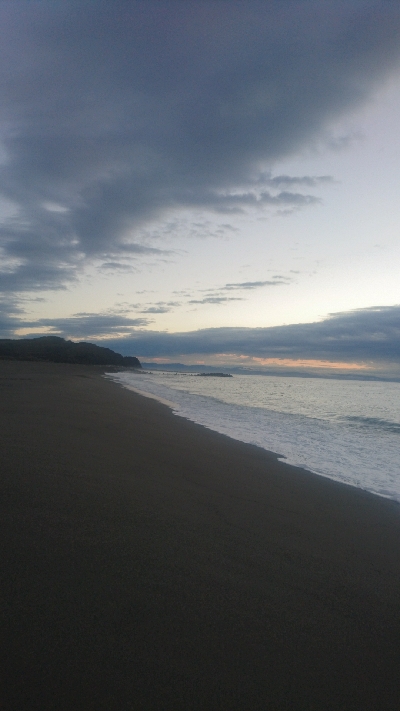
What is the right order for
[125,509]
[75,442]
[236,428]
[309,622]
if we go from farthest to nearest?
[236,428]
[75,442]
[125,509]
[309,622]

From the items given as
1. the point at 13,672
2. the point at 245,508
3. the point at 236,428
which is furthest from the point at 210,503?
the point at 236,428

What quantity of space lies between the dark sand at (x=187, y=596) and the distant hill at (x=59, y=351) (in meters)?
114

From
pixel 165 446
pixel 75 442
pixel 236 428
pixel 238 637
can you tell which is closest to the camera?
pixel 238 637

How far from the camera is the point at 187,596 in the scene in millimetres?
2951

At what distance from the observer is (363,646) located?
8.94 ft

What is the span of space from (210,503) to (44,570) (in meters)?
2.61

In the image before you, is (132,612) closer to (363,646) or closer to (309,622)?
(309,622)

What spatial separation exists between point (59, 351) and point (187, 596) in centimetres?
13940

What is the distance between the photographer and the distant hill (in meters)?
117

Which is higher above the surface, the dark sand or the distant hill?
the distant hill

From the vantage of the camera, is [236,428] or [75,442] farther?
[236,428]

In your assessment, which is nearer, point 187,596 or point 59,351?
point 187,596

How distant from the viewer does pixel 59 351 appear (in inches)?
5285

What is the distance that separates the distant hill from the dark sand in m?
114
